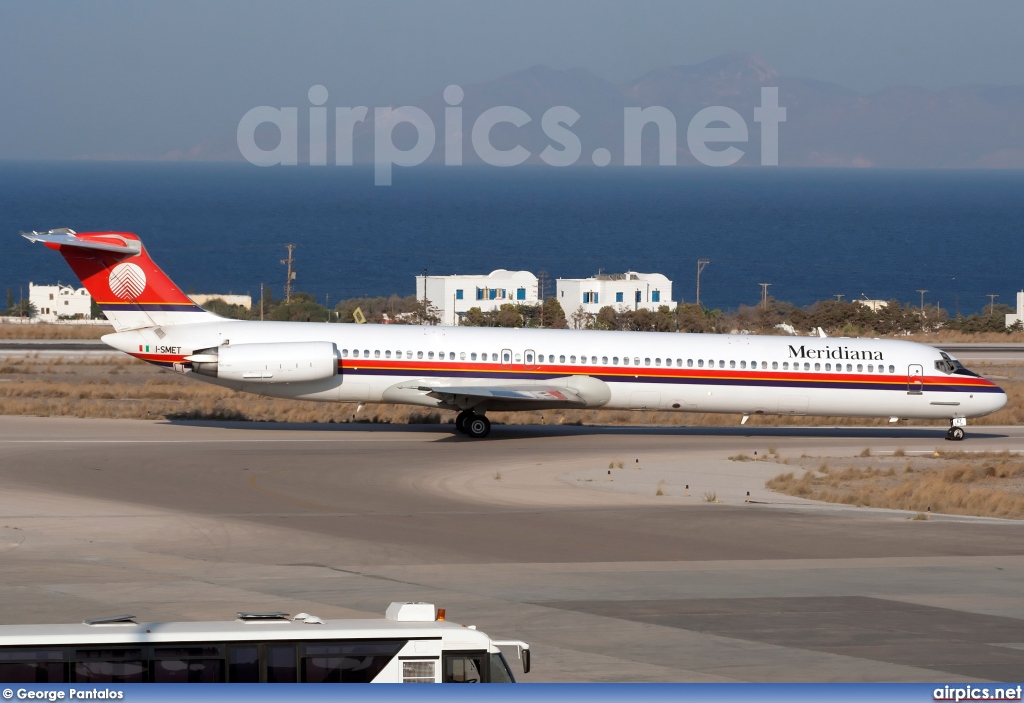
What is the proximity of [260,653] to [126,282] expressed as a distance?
2705 cm

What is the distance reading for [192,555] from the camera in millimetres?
19094

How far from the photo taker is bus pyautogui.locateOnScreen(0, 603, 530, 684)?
25.4 feet

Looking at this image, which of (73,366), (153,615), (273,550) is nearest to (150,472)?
(273,550)

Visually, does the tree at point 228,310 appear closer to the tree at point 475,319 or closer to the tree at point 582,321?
the tree at point 475,319

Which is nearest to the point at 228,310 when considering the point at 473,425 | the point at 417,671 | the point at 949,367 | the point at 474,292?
the point at 474,292

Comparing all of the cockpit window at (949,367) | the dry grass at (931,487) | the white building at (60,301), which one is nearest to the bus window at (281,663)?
the dry grass at (931,487)

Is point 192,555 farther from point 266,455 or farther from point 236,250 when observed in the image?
point 236,250

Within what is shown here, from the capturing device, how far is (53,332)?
69250mm

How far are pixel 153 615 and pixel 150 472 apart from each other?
12907 mm

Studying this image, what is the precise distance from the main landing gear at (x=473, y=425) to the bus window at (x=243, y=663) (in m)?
25.8

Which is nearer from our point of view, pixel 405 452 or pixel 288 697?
pixel 288 697

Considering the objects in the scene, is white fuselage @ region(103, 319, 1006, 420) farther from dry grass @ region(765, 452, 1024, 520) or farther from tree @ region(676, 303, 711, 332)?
tree @ region(676, 303, 711, 332)

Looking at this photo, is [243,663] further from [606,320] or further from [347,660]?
[606,320]

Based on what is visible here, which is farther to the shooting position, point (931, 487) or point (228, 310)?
point (228, 310)
